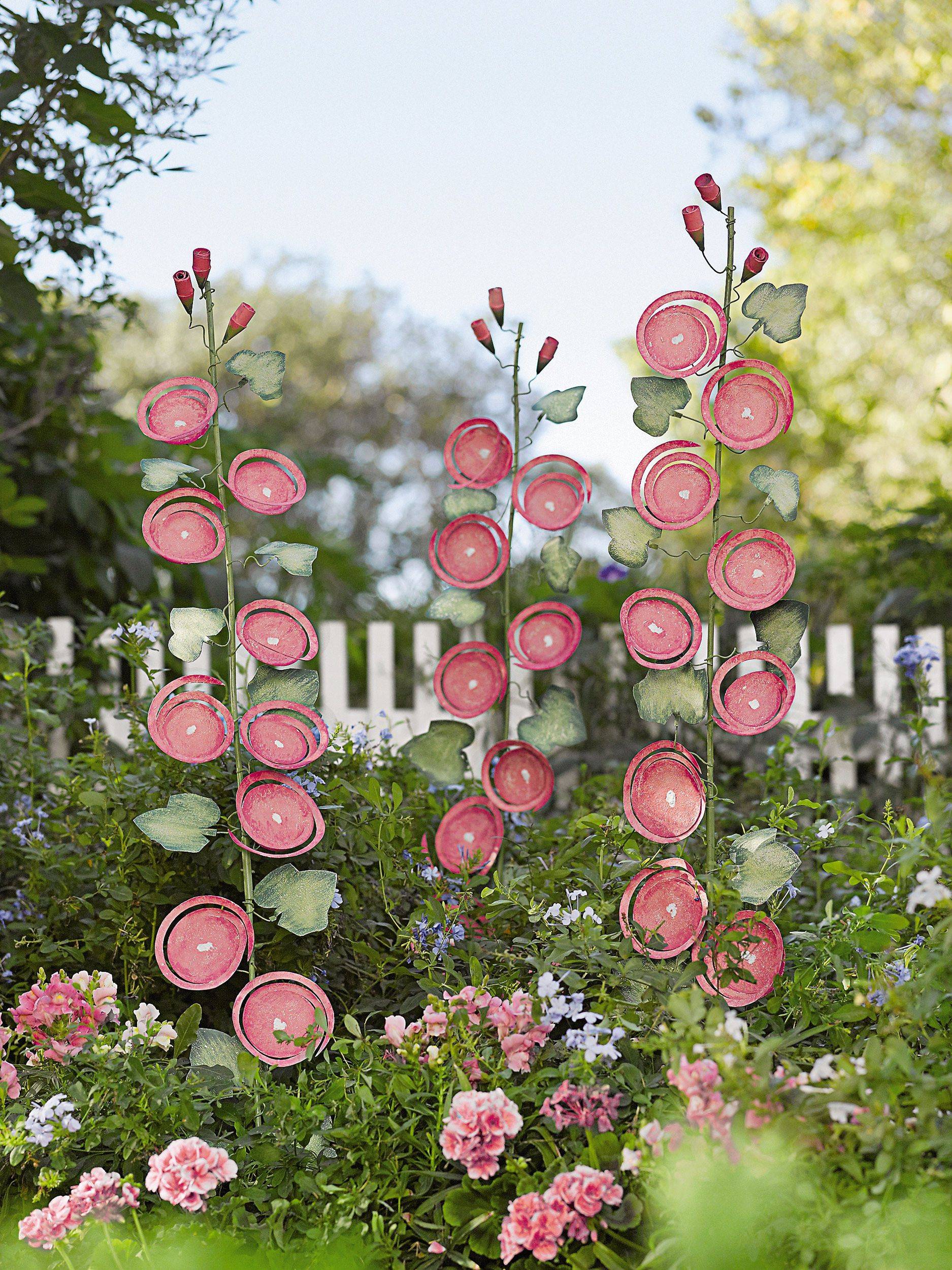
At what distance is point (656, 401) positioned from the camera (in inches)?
60.7

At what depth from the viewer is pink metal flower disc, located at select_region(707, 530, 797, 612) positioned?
1527mm

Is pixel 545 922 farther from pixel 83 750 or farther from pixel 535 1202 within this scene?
pixel 83 750

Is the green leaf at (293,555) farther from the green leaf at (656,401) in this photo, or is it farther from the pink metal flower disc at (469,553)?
the green leaf at (656,401)

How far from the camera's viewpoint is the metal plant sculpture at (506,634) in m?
1.86

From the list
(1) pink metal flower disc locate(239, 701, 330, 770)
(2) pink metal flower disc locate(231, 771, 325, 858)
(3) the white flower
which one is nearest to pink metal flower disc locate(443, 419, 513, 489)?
(1) pink metal flower disc locate(239, 701, 330, 770)

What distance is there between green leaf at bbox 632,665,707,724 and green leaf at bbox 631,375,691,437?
0.37 m

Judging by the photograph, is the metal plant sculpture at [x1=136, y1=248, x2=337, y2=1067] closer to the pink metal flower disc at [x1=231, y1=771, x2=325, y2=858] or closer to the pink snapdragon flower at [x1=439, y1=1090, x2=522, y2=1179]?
the pink metal flower disc at [x1=231, y1=771, x2=325, y2=858]

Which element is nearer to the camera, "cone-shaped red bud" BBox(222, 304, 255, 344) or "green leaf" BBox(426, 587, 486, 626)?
"cone-shaped red bud" BBox(222, 304, 255, 344)

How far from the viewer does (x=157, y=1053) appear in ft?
5.11

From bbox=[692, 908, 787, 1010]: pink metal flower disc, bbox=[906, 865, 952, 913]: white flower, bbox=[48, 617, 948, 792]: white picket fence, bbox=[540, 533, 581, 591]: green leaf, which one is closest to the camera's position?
bbox=[906, 865, 952, 913]: white flower

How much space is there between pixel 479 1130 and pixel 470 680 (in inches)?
36.2

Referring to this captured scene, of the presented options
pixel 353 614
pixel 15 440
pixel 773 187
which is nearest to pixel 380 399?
pixel 773 187

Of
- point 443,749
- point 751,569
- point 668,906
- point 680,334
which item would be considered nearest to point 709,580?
point 751,569

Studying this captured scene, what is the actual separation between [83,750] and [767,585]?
2.71 meters
